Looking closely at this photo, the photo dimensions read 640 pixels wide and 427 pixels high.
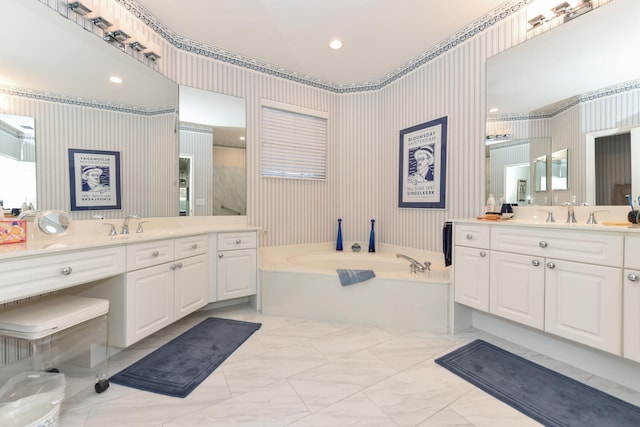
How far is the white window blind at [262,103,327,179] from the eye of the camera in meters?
3.39

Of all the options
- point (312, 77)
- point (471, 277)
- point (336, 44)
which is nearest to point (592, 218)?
point (471, 277)

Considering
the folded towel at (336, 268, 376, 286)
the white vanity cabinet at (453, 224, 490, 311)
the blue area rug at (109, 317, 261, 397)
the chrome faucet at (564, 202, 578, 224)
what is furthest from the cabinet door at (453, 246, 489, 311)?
the blue area rug at (109, 317, 261, 397)

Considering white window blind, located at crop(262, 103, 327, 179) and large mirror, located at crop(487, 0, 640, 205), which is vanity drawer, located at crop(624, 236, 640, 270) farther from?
white window blind, located at crop(262, 103, 327, 179)

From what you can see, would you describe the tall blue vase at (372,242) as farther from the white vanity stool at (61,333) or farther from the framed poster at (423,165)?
the white vanity stool at (61,333)

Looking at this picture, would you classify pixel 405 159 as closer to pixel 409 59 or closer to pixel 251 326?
pixel 409 59

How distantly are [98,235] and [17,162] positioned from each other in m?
0.62

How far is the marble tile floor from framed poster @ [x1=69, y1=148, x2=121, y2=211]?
3.48 ft

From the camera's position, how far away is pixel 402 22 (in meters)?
2.56

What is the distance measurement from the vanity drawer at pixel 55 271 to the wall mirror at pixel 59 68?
0.55 metres

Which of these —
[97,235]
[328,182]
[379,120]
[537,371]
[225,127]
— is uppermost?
[379,120]

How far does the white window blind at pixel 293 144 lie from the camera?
133 inches

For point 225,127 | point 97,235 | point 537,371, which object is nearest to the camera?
point 537,371

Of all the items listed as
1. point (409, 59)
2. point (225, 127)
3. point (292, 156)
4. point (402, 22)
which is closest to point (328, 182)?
point (292, 156)

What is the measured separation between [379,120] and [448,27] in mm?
1256
